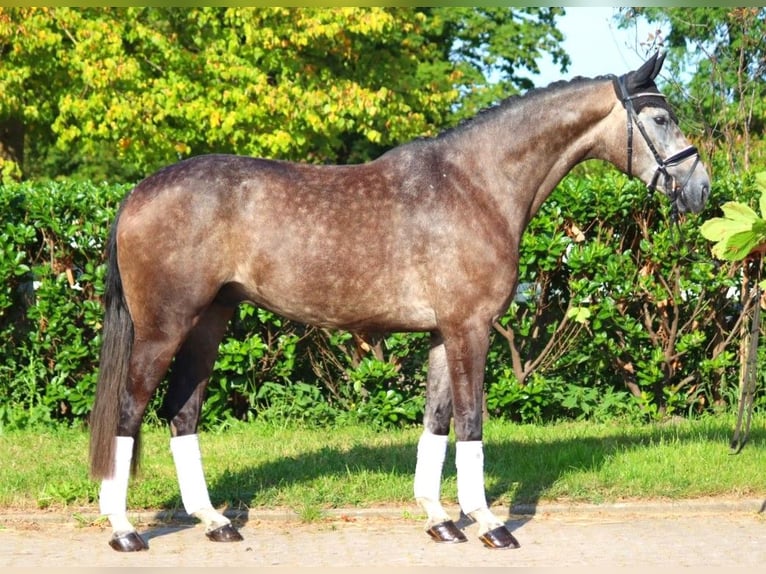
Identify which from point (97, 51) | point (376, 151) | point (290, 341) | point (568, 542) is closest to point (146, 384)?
point (568, 542)

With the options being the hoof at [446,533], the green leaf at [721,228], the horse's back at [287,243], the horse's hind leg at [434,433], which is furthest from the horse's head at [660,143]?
the hoof at [446,533]

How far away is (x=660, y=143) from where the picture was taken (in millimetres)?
6004

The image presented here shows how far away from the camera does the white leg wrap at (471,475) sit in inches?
231

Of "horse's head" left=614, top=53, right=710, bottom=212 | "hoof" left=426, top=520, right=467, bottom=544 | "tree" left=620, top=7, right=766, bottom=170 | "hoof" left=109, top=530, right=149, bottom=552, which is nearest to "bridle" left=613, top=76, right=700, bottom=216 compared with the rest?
"horse's head" left=614, top=53, right=710, bottom=212

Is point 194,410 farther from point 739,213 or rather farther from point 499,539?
point 739,213

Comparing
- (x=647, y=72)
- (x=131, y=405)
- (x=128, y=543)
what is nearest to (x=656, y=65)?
(x=647, y=72)

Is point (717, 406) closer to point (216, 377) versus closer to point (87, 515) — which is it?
point (216, 377)

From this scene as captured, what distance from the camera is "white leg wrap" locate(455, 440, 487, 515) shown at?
19.2ft

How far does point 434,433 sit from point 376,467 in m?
1.23

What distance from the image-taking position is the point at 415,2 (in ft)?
15.1

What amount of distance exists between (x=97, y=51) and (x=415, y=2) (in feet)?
39.2

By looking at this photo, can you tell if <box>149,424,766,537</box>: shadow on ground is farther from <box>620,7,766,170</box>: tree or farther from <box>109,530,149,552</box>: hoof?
<box>620,7,766,170</box>: tree

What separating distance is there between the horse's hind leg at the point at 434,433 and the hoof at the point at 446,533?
0.33ft

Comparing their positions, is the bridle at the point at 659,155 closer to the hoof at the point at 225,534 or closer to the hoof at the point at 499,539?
the hoof at the point at 499,539
